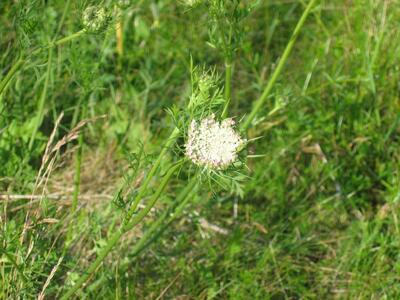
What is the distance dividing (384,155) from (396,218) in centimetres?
41

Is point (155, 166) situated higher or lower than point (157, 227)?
higher

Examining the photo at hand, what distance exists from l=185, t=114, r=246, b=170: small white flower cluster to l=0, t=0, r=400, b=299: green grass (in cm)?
60

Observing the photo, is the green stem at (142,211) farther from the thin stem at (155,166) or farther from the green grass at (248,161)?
the green grass at (248,161)

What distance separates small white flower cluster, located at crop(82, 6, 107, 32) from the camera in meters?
2.09

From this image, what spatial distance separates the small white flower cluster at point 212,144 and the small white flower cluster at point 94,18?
47 centimetres

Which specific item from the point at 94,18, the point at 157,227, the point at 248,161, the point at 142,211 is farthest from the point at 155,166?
the point at 248,161

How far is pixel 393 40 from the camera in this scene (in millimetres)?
3467

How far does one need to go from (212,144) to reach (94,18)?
585 millimetres

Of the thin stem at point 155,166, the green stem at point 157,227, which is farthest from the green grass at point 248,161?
the thin stem at point 155,166

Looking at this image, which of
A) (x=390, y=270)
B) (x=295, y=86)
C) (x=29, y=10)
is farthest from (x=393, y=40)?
(x=29, y=10)

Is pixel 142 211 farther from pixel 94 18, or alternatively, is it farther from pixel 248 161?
pixel 248 161

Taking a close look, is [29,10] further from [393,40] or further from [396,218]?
[393,40]

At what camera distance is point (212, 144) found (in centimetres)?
182

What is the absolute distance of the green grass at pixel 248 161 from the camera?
2686 mm
